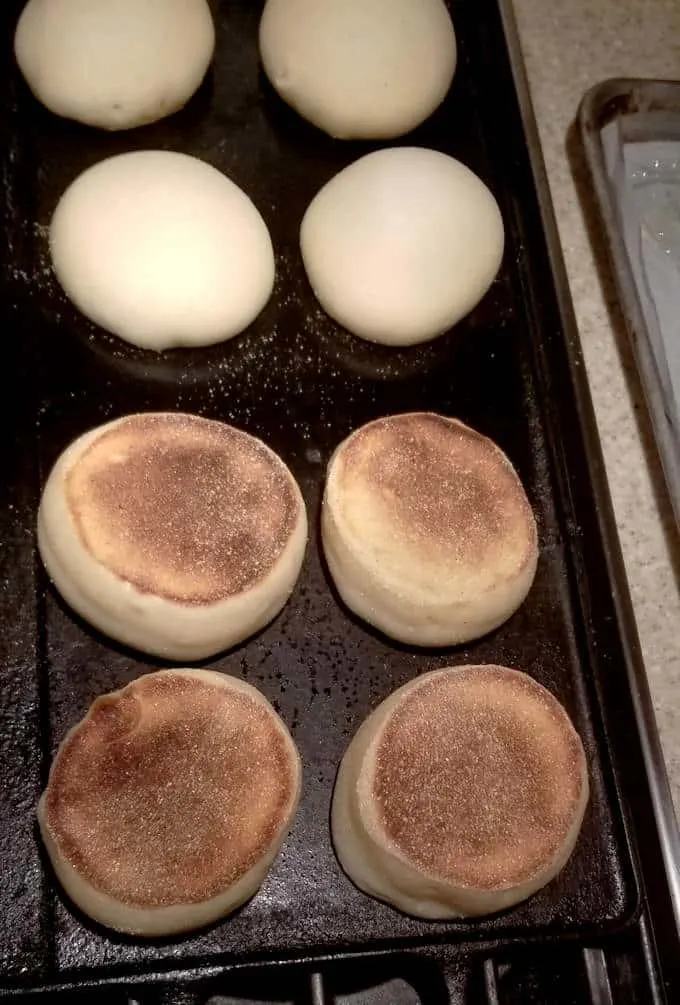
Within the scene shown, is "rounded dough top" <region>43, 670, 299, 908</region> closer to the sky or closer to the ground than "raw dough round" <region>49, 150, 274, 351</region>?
closer to the ground

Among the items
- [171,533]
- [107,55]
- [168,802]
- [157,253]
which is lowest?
[168,802]

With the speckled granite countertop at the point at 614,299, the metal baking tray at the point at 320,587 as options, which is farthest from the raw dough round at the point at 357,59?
the speckled granite countertop at the point at 614,299

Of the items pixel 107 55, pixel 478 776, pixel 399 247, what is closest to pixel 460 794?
pixel 478 776

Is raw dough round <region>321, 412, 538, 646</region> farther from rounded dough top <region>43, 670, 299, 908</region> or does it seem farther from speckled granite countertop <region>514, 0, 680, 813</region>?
speckled granite countertop <region>514, 0, 680, 813</region>

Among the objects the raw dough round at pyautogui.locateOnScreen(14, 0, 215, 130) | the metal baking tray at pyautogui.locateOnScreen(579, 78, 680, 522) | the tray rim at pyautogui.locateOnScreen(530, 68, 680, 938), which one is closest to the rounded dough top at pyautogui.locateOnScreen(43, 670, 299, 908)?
the tray rim at pyautogui.locateOnScreen(530, 68, 680, 938)

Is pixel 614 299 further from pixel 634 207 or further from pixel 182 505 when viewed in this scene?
pixel 182 505

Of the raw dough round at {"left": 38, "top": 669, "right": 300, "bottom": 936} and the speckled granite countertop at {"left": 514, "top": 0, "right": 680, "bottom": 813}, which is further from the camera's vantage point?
the speckled granite countertop at {"left": 514, "top": 0, "right": 680, "bottom": 813}
